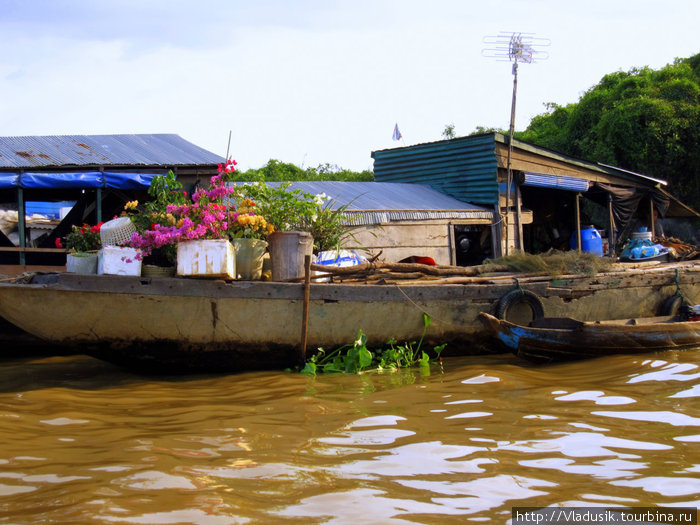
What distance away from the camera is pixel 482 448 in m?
3.70

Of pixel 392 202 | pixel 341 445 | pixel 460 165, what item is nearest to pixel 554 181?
pixel 460 165

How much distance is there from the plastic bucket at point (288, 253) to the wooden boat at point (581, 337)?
2076 millimetres

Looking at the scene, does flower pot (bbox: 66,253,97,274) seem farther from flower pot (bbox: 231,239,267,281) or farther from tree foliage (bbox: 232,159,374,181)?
tree foliage (bbox: 232,159,374,181)

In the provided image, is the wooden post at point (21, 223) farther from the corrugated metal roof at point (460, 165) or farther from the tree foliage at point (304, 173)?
the tree foliage at point (304, 173)

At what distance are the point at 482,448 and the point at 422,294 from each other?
2.84m

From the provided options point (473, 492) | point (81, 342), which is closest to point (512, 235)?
point (81, 342)

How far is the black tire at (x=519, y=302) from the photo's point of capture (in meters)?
6.81

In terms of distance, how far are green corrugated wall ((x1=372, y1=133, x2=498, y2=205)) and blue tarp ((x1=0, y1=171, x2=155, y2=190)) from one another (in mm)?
6742

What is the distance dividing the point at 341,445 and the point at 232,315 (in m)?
2.26

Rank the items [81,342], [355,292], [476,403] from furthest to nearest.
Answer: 1. [355,292]
2. [81,342]
3. [476,403]

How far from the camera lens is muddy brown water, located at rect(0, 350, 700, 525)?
2883mm

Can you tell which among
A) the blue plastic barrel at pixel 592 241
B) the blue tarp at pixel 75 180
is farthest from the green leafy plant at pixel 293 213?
the blue plastic barrel at pixel 592 241

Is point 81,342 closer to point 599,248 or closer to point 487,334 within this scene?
point 487,334

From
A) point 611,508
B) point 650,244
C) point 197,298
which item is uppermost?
point 650,244
